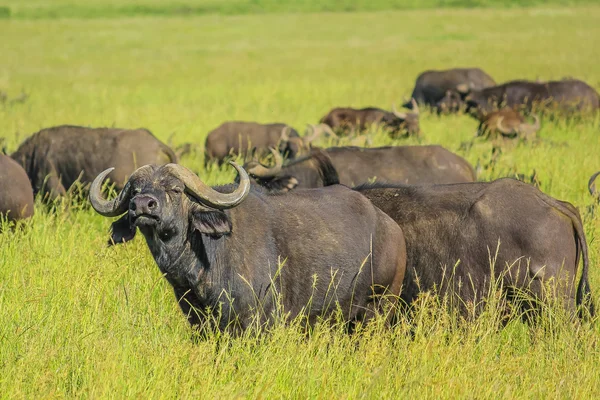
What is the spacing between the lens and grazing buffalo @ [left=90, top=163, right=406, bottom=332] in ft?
16.7

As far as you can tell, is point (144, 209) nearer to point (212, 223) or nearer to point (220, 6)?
point (212, 223)

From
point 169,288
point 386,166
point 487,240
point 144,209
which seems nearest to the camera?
point 144,209

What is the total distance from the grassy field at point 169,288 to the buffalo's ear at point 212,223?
659 mm

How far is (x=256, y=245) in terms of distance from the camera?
5406 millimetres

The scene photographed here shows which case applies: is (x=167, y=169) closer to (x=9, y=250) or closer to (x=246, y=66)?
(x=9, y=250)

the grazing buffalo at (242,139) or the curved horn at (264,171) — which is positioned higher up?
the curved horn at (264,171)

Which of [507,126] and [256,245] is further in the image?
[507,126]

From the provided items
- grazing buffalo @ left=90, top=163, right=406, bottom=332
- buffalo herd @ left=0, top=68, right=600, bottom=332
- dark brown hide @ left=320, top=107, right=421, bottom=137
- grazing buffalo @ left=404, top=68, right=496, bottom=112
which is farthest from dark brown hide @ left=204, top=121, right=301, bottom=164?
grazing buffalo @ left=404, top=68, right=496, bottom=112

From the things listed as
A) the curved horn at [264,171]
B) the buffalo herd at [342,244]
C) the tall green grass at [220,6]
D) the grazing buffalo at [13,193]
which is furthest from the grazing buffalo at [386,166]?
the tall green grass at [220,6]

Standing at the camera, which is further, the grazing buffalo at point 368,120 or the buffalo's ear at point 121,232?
the grazing buffalo at point 368,120

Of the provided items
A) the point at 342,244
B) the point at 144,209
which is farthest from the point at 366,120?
the point at 144,209

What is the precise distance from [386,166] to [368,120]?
22.2ft

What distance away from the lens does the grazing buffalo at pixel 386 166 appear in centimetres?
938

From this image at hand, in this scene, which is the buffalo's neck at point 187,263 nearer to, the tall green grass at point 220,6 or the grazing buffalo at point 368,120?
the grazing buffalo at point 368,120
